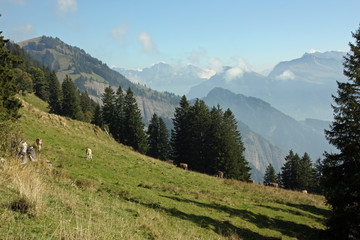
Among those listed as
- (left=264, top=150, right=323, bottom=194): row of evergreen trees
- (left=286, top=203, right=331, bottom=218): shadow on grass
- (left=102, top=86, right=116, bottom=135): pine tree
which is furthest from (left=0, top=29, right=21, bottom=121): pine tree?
(left=264, top=150, right=323, bottom=194): row of evergreen trees

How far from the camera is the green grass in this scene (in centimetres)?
621

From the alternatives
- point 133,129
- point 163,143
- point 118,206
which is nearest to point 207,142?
point 133,129

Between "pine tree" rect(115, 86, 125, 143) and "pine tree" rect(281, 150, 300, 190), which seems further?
"pine tree" rect(281, 150, 300, 190)

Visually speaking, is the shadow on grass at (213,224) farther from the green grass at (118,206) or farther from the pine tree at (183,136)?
the pine tree at (183,136)

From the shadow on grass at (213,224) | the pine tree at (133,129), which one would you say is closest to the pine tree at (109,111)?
the pine tree at (133,129)

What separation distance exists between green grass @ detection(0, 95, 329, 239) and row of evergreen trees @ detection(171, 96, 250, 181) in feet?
75.5

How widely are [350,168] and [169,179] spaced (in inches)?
642

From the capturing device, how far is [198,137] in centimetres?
6038

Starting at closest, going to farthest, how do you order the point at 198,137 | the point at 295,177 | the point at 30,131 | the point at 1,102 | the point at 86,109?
the point at 1,102
the point at 30,131
the point at 198,137
the point at 295,177
the point at 86,109

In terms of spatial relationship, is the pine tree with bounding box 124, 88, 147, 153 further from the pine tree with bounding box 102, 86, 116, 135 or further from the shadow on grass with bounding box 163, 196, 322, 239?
the shadow on grass with bounding box 163, 196, 322, 239

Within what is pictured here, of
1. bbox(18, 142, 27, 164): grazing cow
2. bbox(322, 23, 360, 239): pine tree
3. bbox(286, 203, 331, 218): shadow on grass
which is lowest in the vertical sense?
bbox(286, 203, 331, 218): shadow on grass

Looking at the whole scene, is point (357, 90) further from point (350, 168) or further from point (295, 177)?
point (295, 177)

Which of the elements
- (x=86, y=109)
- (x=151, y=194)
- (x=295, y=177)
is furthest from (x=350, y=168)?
(x=86, y=109)

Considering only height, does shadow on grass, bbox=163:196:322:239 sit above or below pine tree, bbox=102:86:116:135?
below
